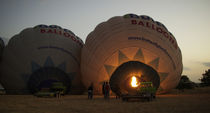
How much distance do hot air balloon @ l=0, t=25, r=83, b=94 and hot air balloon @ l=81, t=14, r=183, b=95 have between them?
12.1 feet

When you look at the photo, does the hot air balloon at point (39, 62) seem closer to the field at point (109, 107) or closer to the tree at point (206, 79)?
the field at point (109, 107)

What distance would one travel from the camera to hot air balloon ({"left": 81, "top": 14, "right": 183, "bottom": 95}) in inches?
667

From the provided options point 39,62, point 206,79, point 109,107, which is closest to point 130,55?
point 109,107

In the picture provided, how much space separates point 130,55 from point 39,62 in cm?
1035

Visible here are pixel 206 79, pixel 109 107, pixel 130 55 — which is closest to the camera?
pixel 109 107

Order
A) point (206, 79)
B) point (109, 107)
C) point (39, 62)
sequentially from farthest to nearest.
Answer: point (206, 79) < point (39, 62) < point (109, 107)

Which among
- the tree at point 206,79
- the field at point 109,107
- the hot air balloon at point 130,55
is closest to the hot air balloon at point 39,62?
the hot air balloon at point 130,55

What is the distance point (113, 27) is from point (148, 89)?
23.7ft

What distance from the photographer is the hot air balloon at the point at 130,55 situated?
1695 cm

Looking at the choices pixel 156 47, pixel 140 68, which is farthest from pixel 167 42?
pixel 140 68

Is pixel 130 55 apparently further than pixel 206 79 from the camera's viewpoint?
No

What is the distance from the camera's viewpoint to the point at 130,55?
17156 millimetres

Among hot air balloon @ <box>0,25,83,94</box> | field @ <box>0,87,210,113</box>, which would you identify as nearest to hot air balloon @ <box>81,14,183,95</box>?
hot air balloon @ <box>0,25,83,94</box>

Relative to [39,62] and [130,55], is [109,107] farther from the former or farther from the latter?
[39,62]
